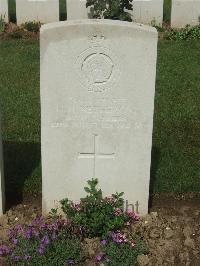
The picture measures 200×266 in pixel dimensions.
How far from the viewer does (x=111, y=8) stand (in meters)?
10.8

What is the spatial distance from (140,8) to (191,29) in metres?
1.33

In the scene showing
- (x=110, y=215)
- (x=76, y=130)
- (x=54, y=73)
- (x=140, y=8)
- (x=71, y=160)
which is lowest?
(x=110, y=215)

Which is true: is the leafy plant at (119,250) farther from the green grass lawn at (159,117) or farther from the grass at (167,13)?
the grass at (167,13)

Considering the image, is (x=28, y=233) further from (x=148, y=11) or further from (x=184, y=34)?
(x=148, y=11)

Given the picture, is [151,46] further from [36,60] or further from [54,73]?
[36,60]

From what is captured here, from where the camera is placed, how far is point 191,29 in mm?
11406

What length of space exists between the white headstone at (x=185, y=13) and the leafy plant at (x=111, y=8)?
1.29m

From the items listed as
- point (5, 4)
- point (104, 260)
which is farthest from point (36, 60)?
point (104, 260)

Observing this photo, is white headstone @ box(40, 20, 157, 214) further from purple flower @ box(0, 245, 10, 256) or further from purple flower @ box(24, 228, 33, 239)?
purple flower @ box(0, 245, 10, 256)

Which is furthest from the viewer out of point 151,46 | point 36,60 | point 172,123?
point 36,60

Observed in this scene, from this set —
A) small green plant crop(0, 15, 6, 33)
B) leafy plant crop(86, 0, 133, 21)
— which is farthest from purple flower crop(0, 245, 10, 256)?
small green plant crop(0, 15, 6, 33)

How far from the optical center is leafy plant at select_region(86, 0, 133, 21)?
10805mm

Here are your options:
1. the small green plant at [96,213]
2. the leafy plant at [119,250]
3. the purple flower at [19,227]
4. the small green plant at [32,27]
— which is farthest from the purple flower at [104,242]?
the small green plant at [32,27]

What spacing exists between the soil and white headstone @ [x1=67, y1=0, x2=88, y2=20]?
7240 mm
